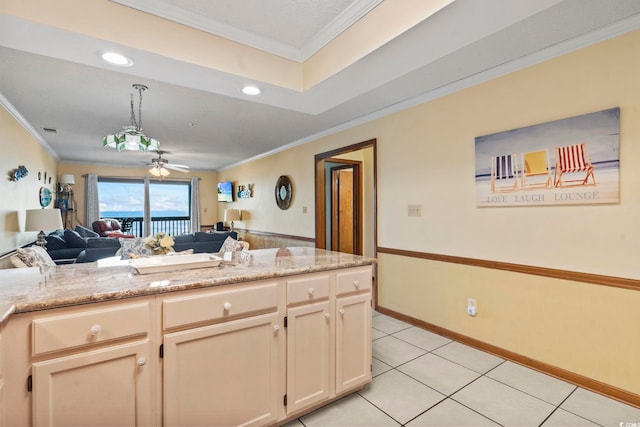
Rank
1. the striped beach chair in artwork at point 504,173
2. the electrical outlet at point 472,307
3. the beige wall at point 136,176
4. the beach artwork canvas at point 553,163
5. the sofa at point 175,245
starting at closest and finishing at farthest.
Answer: the beach artwork canvas at point 553,163, the striped beach chair in artwork at point 504,173, the electrical outlet at point 472,307, the sofa at point 175,245, the beige wall at point 136,176

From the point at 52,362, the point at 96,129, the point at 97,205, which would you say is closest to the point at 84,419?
the point at 52,362

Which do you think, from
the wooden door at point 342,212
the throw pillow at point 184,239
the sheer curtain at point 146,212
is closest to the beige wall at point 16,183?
the throw pillow at point 184,239


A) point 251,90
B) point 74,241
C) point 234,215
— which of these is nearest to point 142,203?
point 234,215

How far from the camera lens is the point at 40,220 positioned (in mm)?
3818

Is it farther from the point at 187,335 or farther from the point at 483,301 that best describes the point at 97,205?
the point at 483,301

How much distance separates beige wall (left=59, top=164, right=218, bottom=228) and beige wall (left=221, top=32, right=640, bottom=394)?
570cm

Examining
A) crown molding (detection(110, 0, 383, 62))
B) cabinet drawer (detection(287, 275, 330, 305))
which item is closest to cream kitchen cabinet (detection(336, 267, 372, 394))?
cabinet drawer (detection(287, 275, 330, 305))

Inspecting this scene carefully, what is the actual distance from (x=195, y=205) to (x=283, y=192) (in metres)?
4.37

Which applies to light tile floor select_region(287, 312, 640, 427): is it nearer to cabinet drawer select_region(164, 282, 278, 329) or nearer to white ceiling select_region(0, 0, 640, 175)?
cabinet drawer select_region(164, 282, 278, 329)

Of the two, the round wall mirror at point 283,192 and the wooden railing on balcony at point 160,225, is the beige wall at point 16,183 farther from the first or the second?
the round wall mirror at point 283,192

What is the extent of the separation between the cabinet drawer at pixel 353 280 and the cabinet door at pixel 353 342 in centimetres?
5

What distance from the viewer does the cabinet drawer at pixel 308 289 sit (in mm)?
1714

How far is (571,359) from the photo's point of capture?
85.7 inches

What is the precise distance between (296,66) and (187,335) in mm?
2414
